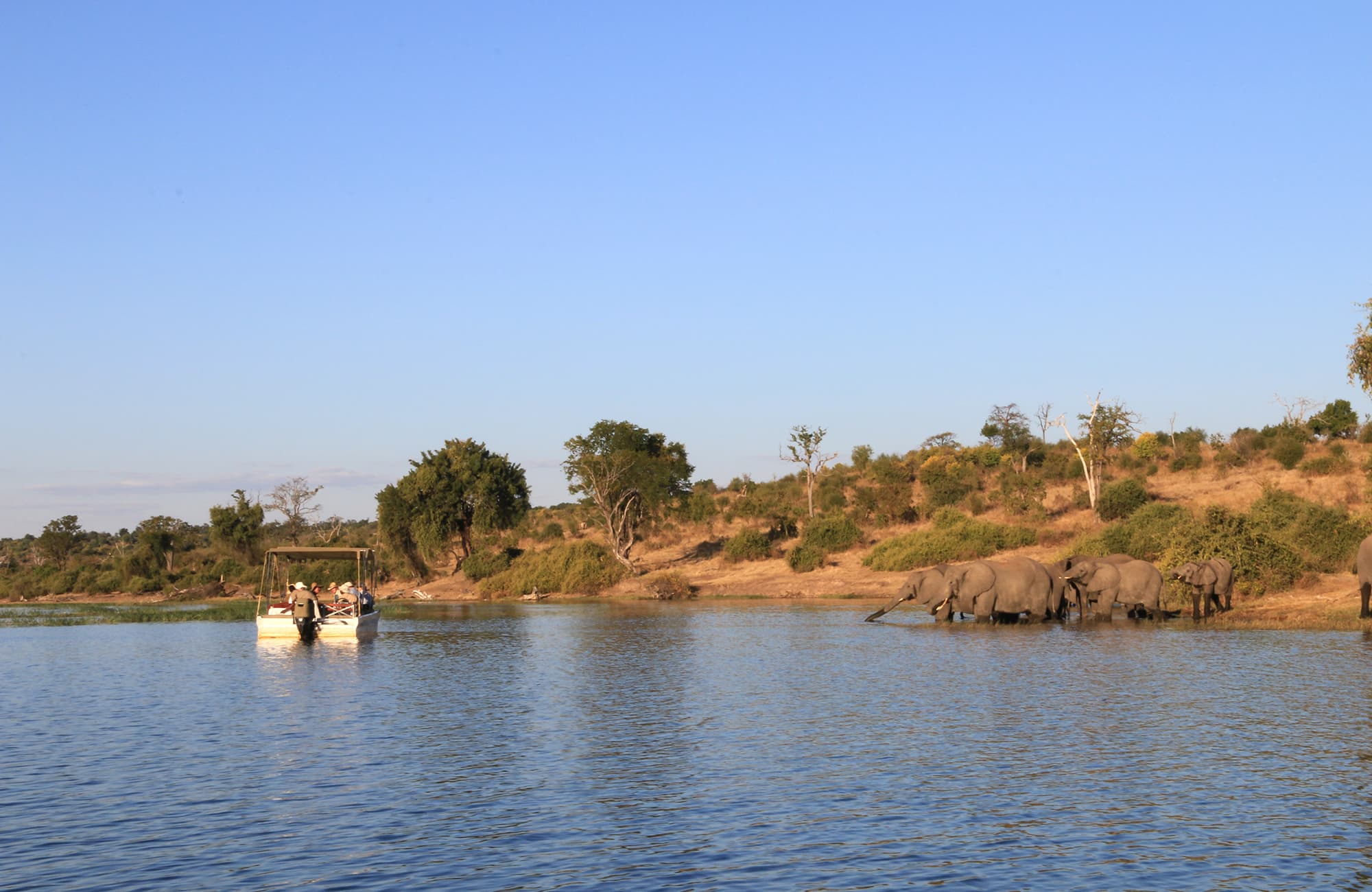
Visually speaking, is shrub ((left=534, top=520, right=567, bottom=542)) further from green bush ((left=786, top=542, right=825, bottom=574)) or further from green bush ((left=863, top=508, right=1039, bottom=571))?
green bush ((left=863, top=508, right=1039, bottom=571))

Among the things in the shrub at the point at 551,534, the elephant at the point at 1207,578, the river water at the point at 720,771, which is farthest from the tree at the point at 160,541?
the elephant at the point at 1207,578

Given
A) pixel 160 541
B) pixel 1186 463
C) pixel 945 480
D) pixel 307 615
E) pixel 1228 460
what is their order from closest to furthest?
pixel 307 615 → pixel 1228 460 → pixel 1186 463 → pixel 945 480 → pixel 160 541

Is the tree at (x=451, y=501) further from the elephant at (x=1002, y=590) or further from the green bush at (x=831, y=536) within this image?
the elephant at (x=1002, y=590)

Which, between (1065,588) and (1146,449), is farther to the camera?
(1146,449)

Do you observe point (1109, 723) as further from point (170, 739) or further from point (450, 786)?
point (170, 739)

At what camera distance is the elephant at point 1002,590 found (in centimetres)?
4078

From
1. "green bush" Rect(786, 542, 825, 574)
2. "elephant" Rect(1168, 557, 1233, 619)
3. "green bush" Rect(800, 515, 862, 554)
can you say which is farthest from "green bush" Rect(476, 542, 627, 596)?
"elephant" Rect(1168, 557, 1233, 619)

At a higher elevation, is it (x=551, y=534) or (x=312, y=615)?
(x=551, y=534)

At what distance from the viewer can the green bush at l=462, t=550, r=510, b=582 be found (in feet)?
251

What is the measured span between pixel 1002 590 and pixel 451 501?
149ft

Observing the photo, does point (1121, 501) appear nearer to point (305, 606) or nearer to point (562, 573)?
point (562, 573)

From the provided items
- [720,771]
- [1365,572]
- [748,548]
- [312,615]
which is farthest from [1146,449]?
[720,771]

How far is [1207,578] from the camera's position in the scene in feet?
126

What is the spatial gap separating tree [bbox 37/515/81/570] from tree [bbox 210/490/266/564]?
906 inches
